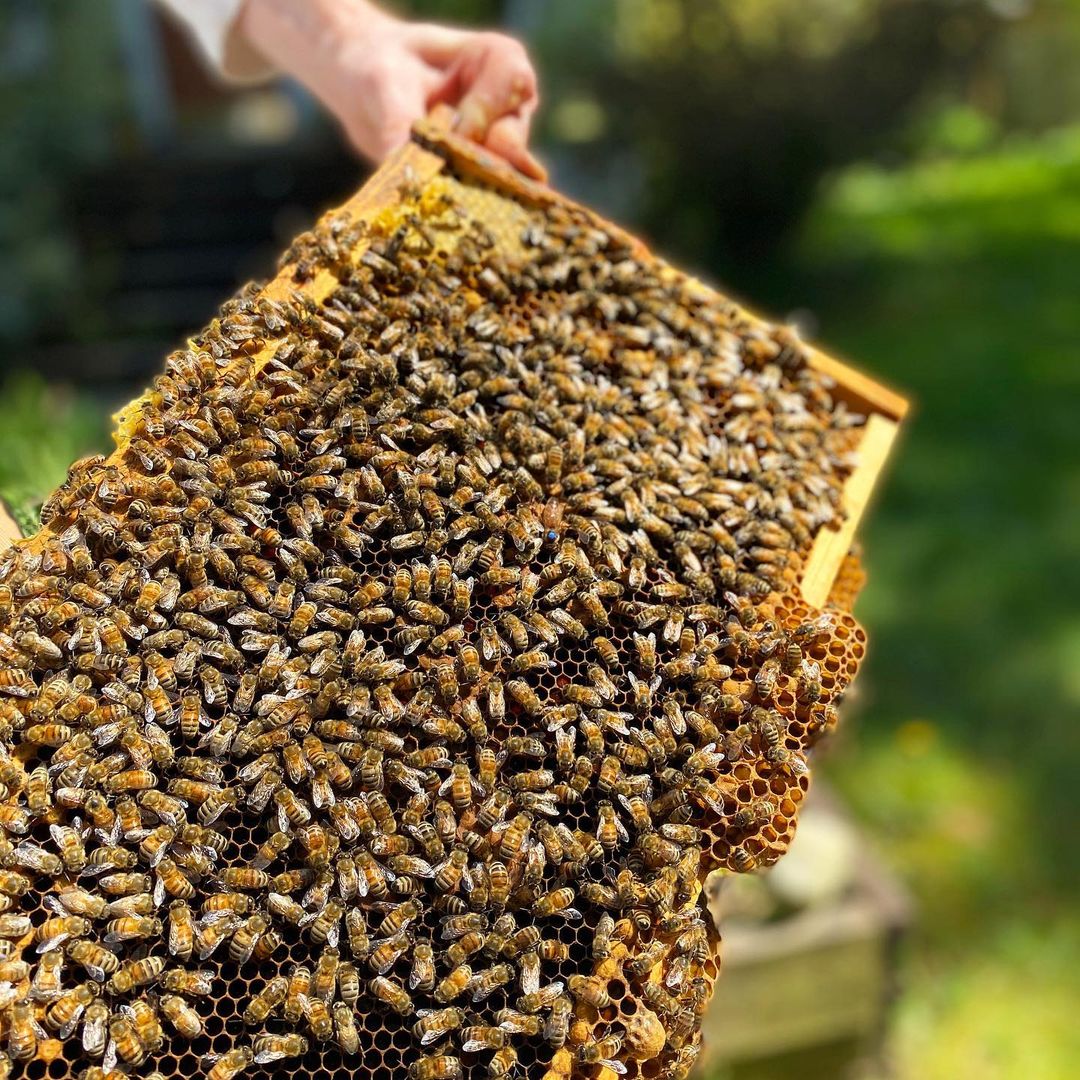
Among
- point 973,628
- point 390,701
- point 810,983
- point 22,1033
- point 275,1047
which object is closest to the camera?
→ point 22,1033

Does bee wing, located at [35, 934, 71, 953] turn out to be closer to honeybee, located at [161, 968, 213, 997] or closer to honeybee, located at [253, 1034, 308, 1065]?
honeybee, located at [161, 968, 213, 997]

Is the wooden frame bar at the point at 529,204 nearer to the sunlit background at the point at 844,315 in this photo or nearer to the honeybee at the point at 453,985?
the honeybee at the point at 453,985

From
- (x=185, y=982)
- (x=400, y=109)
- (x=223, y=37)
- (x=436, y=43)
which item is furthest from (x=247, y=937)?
(x=223, y=37)

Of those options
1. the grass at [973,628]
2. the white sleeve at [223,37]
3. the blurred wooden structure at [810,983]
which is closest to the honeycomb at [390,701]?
the white sleeve at [223,37]

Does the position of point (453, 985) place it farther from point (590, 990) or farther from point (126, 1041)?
point (126, 1041)

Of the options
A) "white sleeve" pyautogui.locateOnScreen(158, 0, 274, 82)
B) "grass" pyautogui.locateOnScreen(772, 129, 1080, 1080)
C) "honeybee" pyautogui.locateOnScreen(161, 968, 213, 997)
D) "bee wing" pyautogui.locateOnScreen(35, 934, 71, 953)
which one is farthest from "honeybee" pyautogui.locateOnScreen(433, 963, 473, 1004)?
"grass" pyautogui.locateOnScreen(772, 129, 1080, 1080)

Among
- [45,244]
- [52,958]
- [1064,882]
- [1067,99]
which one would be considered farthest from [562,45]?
[1067,99]

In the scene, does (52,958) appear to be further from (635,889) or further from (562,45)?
(562,45)
